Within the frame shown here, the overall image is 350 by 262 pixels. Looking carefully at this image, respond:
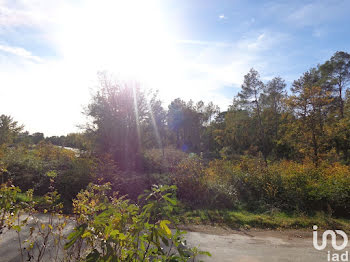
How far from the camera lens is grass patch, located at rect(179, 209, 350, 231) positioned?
18.9 ft

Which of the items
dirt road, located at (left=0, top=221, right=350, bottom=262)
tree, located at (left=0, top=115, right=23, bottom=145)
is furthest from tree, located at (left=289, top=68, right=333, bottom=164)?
tree, located at (left=0, top=115, right=23, bottom=145)

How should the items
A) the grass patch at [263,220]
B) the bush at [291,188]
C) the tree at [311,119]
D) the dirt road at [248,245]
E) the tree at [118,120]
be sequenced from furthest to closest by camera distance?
the tree at [118,120] < the tree at [311,119] < the bush at [291,188] < the grass patch at [263,220] < the dirt road at [248,245]

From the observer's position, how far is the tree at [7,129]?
16589 millimetres

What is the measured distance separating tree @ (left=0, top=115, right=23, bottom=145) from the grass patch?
16.8 meters

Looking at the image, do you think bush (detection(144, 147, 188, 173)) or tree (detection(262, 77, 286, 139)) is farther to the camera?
Result: tree (detection(262, 77, 286, 139))

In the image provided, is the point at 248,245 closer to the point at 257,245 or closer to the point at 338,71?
the point at 257,245

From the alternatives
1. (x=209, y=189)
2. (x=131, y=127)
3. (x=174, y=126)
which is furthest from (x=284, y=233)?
(x=174, y=126)

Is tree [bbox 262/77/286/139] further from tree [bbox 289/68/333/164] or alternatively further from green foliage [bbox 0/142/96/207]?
green foliage [bbox 0/142/96/207]

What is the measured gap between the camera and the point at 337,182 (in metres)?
6.99

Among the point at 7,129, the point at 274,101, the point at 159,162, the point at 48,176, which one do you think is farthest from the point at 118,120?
the point at 274,101

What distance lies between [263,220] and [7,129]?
19626 millimetres

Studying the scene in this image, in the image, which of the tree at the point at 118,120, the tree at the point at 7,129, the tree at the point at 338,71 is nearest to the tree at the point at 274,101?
the tree at the point at 338,71

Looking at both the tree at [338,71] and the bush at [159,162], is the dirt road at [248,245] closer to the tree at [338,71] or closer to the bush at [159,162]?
the bush at [159,162]

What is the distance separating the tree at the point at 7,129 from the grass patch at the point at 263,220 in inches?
660
